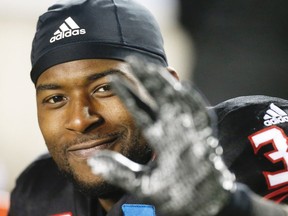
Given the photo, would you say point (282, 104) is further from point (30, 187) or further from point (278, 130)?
point (30, 187)

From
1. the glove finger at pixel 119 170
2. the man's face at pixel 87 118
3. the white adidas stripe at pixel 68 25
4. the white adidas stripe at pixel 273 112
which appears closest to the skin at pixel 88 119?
the man's face at pixel 87 118

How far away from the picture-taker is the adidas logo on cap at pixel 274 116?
2037 mm

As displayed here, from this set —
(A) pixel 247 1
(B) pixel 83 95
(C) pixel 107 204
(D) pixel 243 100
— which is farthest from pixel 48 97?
(A) pixel 247 1

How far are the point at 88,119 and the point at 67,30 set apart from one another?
12.9 inches

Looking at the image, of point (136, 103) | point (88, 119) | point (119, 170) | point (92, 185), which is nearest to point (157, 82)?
point (136, 103)

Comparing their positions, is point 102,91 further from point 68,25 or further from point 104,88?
point 68,25

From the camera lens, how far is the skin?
2093mm

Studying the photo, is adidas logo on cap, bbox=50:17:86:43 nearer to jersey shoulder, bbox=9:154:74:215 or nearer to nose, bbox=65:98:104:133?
nose, bbox=65:98:104:133

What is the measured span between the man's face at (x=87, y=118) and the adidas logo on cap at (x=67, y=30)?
10 cm

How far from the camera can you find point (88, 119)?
2053 millimetres

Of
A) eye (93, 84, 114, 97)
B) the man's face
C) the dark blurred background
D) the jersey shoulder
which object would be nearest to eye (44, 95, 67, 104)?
the man's face

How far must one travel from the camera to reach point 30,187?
2.55m

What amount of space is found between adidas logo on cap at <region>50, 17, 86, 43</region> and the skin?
0.10 meters

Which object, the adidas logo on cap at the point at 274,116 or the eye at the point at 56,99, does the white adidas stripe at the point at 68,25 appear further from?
the adidas logo on cap at the point at 274,116
